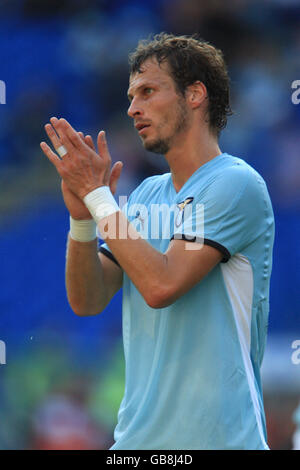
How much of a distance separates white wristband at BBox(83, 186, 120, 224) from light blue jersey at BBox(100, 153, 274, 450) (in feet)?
0.72

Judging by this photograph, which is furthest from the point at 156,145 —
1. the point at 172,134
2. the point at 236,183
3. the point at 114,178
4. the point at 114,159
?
the point at 114,159

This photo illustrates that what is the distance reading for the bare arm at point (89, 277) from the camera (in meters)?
2.40

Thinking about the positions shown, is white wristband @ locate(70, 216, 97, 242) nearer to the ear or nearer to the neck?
the neck

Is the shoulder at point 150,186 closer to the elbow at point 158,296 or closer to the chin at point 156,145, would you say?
the chin at point 156,145

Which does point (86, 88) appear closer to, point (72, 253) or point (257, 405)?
point (72, 253)

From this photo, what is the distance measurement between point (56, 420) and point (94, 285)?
202cm

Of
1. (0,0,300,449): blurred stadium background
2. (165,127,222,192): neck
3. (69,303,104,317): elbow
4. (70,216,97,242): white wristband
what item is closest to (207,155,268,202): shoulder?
(165,127,222,192): neck

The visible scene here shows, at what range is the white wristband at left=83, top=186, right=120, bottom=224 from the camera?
215 cm

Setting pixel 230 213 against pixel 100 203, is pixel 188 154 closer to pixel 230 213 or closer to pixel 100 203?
pixel 230 213

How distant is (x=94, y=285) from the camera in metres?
2.44

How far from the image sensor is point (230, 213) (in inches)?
87.6

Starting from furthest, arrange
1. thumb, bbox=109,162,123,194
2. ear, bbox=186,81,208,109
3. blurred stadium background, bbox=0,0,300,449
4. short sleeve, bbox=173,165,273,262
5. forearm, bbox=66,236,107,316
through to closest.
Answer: blurred stadium background, bbox=0,0,300,449 < ear, bbox=186,81,208,109 < forearm, bbox=66,236,107,316 < thumb, bbox=109,162,123,194 < short sleeve, bbox=173,165,273,262

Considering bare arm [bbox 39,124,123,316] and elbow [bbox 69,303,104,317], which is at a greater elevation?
bare arm [bbox 39,124,123,316]

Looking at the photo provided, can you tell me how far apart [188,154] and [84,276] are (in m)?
0.55
